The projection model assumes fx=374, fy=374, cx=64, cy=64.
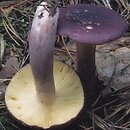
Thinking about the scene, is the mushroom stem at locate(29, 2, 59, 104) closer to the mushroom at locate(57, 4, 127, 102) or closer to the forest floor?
the mushroom at locate(57, 4, 127, 102)

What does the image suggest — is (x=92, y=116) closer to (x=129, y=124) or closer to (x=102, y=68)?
(x=129, y=124)

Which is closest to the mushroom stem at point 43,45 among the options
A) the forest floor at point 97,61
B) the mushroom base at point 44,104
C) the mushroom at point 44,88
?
the mushroom at point 44,88

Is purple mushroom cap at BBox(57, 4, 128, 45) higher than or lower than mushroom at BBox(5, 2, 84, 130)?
higher

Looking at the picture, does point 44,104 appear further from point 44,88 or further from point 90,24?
point 90,24

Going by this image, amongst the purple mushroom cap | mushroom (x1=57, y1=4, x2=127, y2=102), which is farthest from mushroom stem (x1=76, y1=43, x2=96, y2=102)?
the purple mushroom cap

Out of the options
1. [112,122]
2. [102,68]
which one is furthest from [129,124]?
[102,68]

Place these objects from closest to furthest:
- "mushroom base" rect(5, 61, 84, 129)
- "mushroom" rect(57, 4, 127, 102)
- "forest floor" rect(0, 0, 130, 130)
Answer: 1. "mushroom" rect(57, 4, 127, 102)
2. "mushroom base" rect(5, 61, 84, 129)
3. "forest floor" rect(0, 0, 130, 130)
